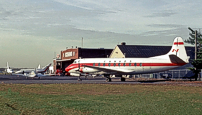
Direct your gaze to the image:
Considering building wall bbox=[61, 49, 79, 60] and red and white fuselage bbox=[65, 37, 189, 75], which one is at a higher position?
building wall bbox=[61, 49, 79, 60]

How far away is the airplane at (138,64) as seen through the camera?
47.7 m

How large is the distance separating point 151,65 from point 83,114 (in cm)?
3560

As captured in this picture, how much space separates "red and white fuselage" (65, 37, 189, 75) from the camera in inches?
1876

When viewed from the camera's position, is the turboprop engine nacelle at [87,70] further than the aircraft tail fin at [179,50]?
Yes

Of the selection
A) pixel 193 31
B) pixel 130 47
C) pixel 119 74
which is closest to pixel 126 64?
pixel 119 74

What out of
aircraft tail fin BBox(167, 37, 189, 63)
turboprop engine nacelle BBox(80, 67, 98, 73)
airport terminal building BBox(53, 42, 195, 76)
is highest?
airport terminal building BBox(53, 42, 195, 76)

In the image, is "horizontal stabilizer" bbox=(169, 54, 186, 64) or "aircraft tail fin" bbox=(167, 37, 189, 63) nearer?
"horizontal stabilizer" bbox=(169, 54, 186, 64)

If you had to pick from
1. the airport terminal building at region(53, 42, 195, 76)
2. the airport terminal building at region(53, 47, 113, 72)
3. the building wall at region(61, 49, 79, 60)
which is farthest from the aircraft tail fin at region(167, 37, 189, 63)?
the building wall at region(61, 49, 79, 60)

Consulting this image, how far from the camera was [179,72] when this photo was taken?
64438 millimetres

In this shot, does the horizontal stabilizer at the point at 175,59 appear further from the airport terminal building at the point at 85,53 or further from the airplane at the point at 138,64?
the airport terminal building at the point at 85,53

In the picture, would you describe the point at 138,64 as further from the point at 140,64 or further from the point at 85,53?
the point at 85,53

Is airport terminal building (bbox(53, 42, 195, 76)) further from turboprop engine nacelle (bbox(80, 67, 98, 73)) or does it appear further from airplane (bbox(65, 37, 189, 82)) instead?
turboprop engine nacelle (bbox(80, 67, 98, 73))

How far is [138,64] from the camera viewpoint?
162 feet

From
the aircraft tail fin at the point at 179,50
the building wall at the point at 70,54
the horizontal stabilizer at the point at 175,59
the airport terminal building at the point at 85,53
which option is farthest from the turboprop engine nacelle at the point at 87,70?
the building wall at the point at 70,54
